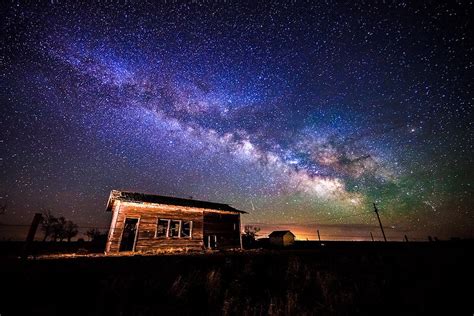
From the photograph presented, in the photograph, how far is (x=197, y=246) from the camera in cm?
2017

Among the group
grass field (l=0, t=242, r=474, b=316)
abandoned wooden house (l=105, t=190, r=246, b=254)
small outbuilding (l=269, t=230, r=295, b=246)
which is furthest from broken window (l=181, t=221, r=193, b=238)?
small outbuilding (l=269, t=230, r=295, b=246)

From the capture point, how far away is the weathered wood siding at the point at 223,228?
2190 cm

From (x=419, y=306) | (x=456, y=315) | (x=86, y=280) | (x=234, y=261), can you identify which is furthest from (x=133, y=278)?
(x=456, y=315)

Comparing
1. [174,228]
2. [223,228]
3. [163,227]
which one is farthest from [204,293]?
[223,228]

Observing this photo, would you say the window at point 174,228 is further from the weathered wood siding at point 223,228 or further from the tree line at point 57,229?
the tree line at point 57,229

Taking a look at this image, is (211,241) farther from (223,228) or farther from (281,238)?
(281,238)

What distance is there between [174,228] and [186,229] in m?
1.21

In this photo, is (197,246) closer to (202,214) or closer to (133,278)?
(202,214)

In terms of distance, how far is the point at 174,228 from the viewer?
19922mm

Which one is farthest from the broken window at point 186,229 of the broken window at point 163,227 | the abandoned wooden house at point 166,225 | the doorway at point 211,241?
the doorway at point 211,241

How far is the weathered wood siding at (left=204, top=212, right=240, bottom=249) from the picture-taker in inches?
862

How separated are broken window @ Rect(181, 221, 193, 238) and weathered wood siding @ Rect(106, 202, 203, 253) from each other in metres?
0.30

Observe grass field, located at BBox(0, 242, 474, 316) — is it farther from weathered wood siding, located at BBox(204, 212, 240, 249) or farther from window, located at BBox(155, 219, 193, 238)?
weathered wood siding, located at BBox(204, 212, 240, 249)

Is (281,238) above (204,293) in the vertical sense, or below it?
above
